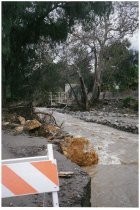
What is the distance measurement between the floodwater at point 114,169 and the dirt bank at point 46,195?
58cm

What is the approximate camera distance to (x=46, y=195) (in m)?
3.75

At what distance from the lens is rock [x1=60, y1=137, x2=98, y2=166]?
7496 millimetres

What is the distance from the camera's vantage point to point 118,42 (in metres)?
21.9

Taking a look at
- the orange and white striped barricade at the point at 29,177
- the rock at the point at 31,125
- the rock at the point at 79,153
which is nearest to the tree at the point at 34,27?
the rock at the point at 31,125

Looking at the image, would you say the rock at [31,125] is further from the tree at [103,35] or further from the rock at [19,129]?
the tree at [103,35]

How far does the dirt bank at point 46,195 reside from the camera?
3.72 meters

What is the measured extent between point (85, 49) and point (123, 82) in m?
3.97

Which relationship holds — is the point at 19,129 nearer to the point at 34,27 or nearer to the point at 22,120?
the point at 22,120

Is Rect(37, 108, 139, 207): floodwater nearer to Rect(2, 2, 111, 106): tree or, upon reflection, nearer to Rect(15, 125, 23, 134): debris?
Rect(15, 125, 23, 134): debris

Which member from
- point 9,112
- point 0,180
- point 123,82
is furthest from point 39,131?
point 123,82

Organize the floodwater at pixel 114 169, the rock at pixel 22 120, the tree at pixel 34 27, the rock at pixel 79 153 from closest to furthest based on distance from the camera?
the floodwater at pixel 114 169, the rock at pixel 79 153, the rock at pixel 22 120, the tree at pixel 34 27

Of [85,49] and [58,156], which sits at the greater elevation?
[85,49]

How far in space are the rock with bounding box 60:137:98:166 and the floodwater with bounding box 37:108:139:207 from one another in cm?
17

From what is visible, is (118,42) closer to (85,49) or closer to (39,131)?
(85,49)
